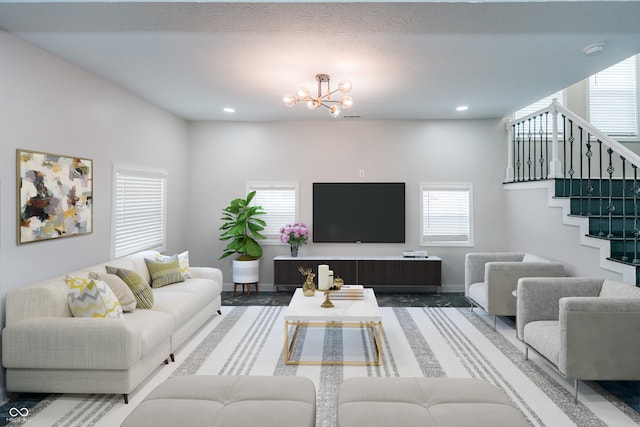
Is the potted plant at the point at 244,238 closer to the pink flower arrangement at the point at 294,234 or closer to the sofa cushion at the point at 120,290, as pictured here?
the pink flower arrangement at the point at 294,234

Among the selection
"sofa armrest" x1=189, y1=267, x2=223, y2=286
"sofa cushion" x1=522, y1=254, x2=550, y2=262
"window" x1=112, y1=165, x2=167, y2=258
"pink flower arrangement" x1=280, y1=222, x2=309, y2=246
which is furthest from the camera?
"pink flower arrangement" x1=280, y1=222, x2=309, y2=246

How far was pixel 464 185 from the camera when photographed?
6.86 meters

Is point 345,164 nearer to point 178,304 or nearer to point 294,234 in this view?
point 294,234

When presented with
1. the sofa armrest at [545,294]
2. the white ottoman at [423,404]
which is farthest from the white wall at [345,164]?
the white ottoman at [423,404]

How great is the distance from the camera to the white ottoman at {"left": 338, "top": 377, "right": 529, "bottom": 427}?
195 centimetres

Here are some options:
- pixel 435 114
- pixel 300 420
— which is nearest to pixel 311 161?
pixel 435 114

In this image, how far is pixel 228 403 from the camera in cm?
215

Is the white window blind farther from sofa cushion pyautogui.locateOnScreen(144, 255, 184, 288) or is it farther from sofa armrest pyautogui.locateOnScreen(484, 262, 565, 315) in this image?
sofa cushion pyautogui.locateOnScreen(144, 255, 184, 288)

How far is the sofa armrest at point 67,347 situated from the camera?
2.96m

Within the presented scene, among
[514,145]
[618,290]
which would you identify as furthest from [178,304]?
[514,145]

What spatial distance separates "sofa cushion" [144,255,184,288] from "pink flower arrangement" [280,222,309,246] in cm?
202

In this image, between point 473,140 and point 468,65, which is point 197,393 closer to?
point 468,65

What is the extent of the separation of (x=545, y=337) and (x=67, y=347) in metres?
3.73
